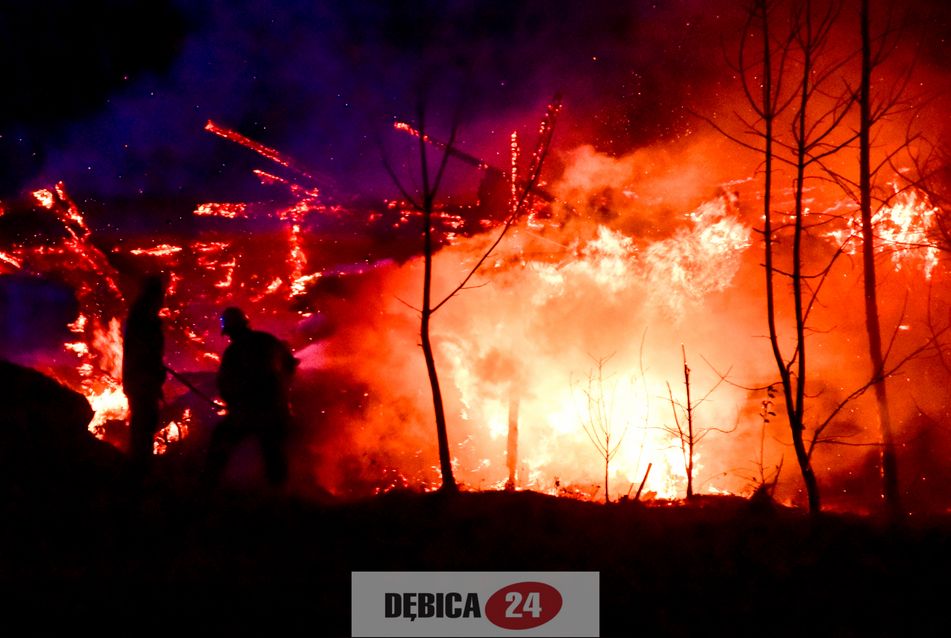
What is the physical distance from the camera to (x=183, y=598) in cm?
397

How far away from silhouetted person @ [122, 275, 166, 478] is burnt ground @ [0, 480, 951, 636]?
551 mm

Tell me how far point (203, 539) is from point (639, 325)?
9573 mm

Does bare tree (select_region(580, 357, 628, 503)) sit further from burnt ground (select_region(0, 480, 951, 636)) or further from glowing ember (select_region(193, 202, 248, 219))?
glowing ember (select_region(193, 202, 248, 219))

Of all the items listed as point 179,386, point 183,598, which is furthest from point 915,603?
point 179,386

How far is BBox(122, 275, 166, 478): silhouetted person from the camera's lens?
6383 mm

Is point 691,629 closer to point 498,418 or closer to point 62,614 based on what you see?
point 62,614

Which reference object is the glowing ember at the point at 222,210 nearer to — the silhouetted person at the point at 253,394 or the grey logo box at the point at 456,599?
the silhouetted person at the point at 253,394

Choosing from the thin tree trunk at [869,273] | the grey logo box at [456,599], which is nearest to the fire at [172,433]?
the grey logo box at [456,599]

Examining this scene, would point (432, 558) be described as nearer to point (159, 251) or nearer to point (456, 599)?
point (456, 599)

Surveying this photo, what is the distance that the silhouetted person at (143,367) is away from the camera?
638 centimetres

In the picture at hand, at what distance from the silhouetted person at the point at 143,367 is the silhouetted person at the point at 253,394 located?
0.91 metres

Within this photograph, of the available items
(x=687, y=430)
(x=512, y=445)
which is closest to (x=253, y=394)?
(x=512, y=445)

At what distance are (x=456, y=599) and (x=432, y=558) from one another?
0.40 metres

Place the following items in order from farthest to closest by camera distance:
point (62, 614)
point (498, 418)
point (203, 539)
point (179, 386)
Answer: point (179, 386), point (498, 418), point (203, 539), point (62, 614)
